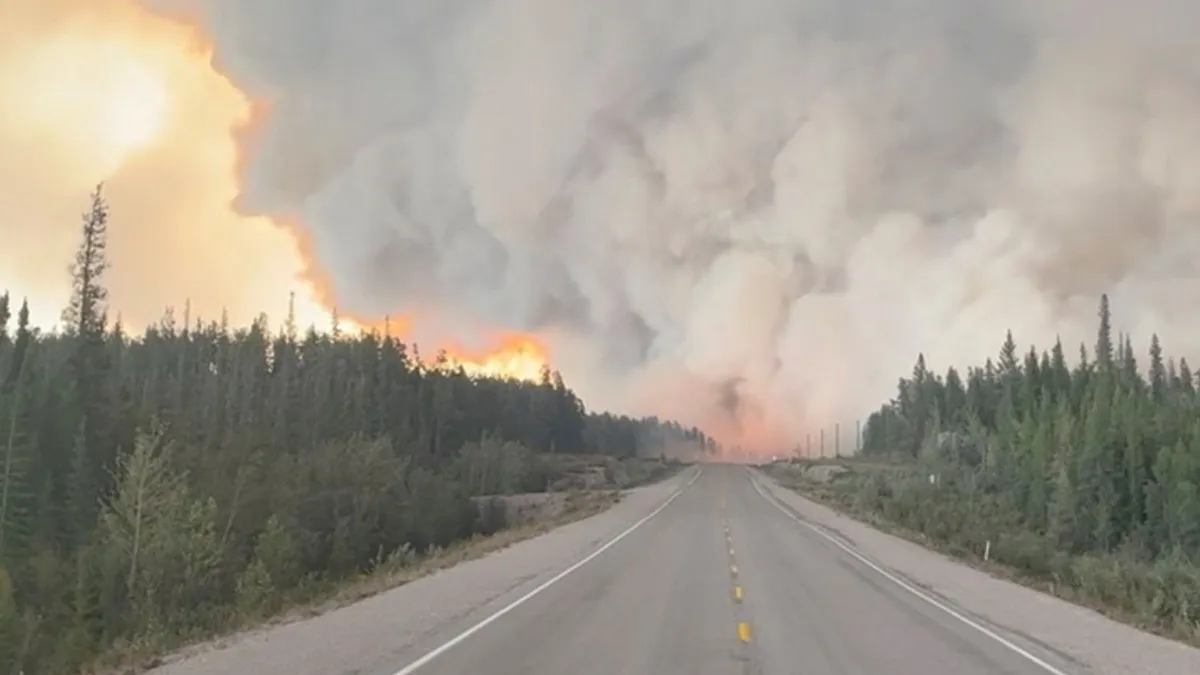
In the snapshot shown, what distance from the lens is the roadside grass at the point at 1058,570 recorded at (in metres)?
21.9

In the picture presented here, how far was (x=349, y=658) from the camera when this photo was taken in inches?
515

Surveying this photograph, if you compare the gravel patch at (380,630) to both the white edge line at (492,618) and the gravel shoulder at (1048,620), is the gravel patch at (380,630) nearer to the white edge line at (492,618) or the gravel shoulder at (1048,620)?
the white edge line at (492,618)

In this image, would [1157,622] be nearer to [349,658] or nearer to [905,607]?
[905,607]

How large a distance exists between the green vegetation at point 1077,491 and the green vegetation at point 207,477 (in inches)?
722

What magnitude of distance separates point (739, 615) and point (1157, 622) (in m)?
8.46

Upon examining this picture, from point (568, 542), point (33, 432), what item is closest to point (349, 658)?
point (568, 542)

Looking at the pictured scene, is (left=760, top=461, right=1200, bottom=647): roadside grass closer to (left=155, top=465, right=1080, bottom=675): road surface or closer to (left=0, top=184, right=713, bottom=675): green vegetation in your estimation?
(left=155, top=465, right=1080, bottom=675): road surface

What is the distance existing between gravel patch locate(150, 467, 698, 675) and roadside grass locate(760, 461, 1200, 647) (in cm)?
1233

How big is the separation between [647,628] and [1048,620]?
8235 millimetres

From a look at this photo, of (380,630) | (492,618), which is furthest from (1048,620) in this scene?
(380,630)

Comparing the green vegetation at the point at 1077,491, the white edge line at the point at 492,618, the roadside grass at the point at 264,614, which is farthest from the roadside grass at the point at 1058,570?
the roadside grass at the point at 264,614

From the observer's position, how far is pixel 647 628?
53.6 feet

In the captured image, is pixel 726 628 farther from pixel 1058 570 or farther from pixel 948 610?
pixel 1058 570

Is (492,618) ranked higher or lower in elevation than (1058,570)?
higher
